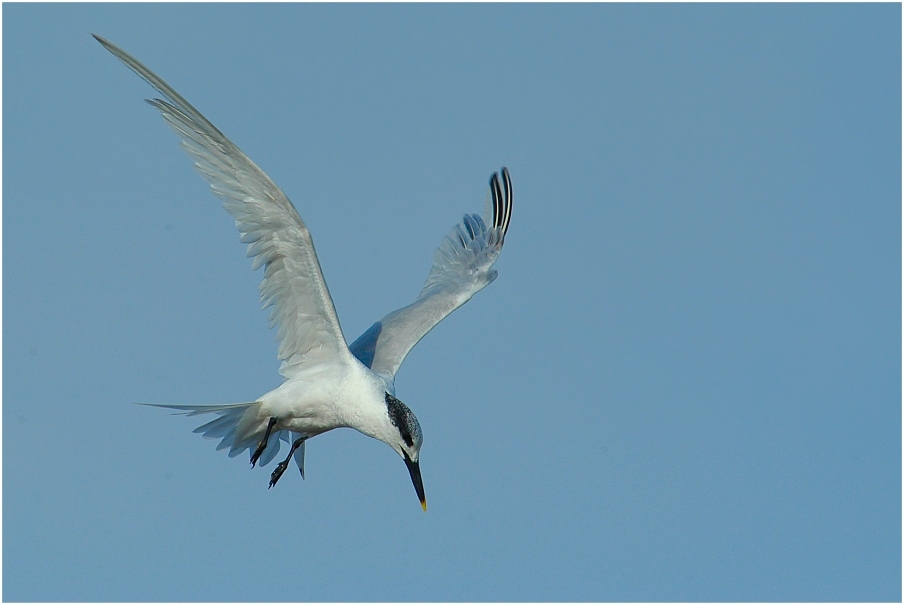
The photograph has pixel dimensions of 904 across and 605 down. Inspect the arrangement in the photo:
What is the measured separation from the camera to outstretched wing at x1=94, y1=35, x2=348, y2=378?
36.6ft

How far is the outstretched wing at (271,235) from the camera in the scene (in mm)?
11164

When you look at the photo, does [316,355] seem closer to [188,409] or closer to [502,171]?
[188,409]

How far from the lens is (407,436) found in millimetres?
12086

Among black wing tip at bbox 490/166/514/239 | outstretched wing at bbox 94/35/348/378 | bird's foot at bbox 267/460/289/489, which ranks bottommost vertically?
bird's foot at bbox 267/460/289/489

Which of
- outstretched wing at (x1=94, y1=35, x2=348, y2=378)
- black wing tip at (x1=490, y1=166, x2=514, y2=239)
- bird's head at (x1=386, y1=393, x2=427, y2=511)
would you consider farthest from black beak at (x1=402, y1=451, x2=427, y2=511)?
black wing tip at (x1=490, y1=166, x2=514, y2=239)

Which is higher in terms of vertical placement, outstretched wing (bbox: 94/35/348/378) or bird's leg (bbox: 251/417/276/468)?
outstretched wing (bbox: 94/35/348/378)

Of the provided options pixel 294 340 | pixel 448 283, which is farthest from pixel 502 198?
pixel 294 340

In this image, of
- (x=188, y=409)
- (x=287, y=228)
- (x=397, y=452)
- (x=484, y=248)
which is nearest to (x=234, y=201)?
(x=287, y=228)

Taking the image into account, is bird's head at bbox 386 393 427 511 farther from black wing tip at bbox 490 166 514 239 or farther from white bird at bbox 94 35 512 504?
black wing tip at bbox 490 166 514 239

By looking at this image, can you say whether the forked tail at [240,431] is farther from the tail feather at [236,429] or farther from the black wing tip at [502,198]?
A: the black wing tip at [502,198]

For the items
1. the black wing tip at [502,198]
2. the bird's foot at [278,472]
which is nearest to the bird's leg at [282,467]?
the bird's foot at [278,472]

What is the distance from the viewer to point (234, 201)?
11.6 meters

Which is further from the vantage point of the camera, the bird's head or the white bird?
the bird's head

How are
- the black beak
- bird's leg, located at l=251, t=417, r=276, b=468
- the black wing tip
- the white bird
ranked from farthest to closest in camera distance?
the black wing tip < bird's leg, located at l=251, t=417, r=276, b=468 < the black beak < the white bird
